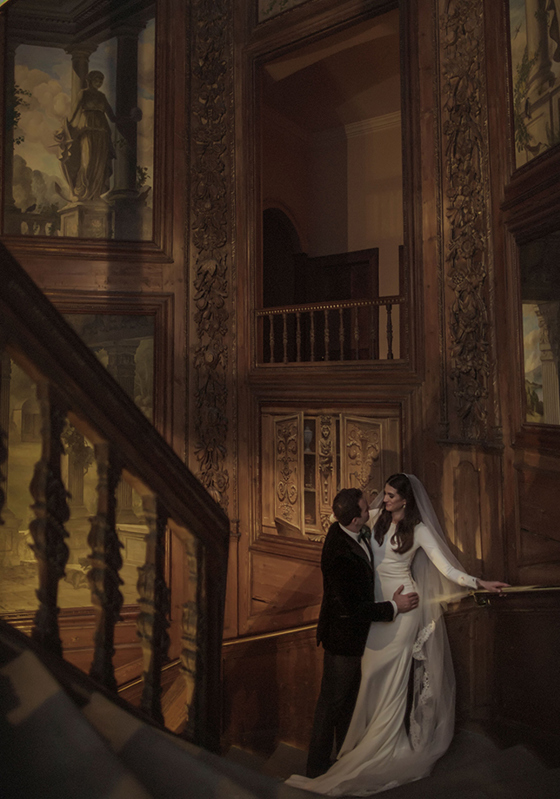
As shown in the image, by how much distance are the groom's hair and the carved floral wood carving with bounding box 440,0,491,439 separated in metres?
1.88

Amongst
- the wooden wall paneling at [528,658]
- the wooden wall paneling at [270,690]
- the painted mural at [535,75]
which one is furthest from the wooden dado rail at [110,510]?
the painted mural at [535,75]

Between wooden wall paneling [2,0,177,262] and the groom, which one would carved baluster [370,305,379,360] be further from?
the groom

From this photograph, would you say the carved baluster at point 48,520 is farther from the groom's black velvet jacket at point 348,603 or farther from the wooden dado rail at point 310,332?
the wooden dado rail at point 310,332

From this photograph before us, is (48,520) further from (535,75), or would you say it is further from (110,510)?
(535,75)

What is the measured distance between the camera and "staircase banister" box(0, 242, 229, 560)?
4.41ft

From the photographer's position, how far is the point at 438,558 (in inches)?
159

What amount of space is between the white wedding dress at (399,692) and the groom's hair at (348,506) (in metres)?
0.42

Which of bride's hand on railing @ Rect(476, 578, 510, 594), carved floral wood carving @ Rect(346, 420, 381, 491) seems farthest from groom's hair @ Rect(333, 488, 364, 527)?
carved floral wood carving @ Rect(346, 420, 381, 491)

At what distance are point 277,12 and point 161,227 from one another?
286cm

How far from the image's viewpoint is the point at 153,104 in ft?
24.8

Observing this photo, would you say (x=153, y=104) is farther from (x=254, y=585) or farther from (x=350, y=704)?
(x=350, y=704)

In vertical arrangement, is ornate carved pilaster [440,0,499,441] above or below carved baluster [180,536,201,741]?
above

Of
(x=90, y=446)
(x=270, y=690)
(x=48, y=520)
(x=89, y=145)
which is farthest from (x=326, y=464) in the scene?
(x=48, y=520)

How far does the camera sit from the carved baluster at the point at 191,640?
5.96 ft
